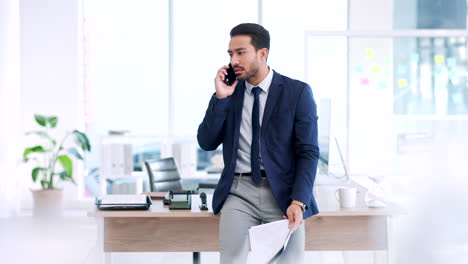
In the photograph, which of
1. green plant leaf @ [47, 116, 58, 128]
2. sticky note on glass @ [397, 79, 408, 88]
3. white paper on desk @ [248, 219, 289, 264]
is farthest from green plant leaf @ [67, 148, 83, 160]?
white paper on desk @ [248, 219, 289, 264]

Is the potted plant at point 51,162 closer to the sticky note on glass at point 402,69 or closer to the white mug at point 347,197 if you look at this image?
the sticky note on glass at point 402,69

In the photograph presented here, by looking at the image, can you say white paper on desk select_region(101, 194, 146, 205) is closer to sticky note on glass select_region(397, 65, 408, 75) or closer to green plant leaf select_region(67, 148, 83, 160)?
sticky note on glass select_region(397, 65, 408, 75)

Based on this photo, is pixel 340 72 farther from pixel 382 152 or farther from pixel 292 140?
pixel 292 140

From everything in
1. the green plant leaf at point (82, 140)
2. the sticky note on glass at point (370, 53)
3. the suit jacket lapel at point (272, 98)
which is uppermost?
the sticky note on glass at point (370, 53)

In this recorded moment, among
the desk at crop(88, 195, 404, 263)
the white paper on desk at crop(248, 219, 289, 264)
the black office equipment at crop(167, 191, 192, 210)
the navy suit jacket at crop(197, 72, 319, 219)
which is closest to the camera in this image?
the white paper on desk at crop(248, 219, 289, 264)

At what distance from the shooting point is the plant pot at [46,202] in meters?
7.10

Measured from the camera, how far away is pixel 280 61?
26.9 feet

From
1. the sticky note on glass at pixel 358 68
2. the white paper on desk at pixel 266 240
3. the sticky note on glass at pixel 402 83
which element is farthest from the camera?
the sticky note on glass at pixel 358 68

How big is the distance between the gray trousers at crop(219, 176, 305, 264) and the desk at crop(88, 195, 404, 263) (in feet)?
2.33

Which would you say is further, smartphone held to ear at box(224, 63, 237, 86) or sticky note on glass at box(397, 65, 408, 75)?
sticky note on glass at box(397, 65, 408, 75)

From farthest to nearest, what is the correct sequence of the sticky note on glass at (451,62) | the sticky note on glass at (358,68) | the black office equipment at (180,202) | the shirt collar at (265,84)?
the sticky note on glass at (358,68), the sticky note on glass at (451,62), the black office equipment at (180,202), the shirt collar at (265,84)

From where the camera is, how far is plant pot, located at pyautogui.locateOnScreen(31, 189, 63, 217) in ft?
23.3

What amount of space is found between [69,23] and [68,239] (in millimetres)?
3030

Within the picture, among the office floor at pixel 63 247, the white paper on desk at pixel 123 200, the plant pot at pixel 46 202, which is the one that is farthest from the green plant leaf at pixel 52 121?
the white paper on desk at pixel 123 200
